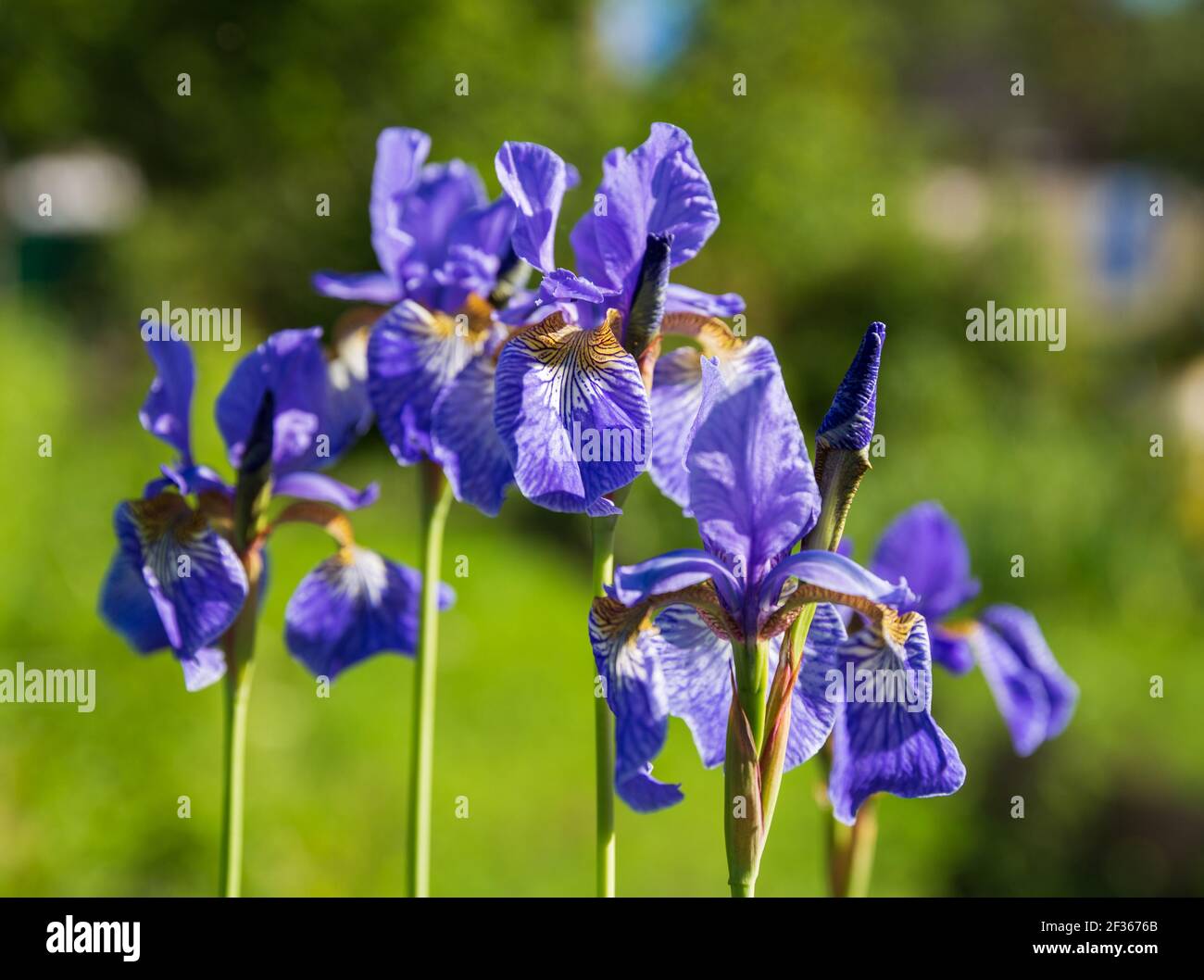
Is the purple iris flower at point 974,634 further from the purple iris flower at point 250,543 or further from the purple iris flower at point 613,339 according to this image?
the purple iris flower at point 250,543

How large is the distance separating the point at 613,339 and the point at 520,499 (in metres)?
5.94

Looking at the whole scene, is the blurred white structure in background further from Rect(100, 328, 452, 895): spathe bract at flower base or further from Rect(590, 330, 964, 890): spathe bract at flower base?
Rect(590, 330, 964, 890): spathe bract at flower base

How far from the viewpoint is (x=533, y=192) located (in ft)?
2.97

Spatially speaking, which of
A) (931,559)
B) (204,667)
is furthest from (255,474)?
(931,559)

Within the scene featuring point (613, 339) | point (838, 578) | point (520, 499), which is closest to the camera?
point (838, 578)

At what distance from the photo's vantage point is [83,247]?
11.1m

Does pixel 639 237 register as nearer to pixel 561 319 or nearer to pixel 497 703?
pixel 561 319

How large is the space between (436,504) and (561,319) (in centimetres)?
25

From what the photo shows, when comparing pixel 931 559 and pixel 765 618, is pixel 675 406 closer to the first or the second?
pixel 765 618

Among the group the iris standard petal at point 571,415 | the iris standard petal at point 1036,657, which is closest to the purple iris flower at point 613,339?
the iris standard petal at point 571,415

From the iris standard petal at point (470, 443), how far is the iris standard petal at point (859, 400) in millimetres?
243

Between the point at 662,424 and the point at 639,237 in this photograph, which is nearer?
the point at 639,237

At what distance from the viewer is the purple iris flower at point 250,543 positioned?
3.18ft

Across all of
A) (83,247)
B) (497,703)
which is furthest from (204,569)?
(83,247)
